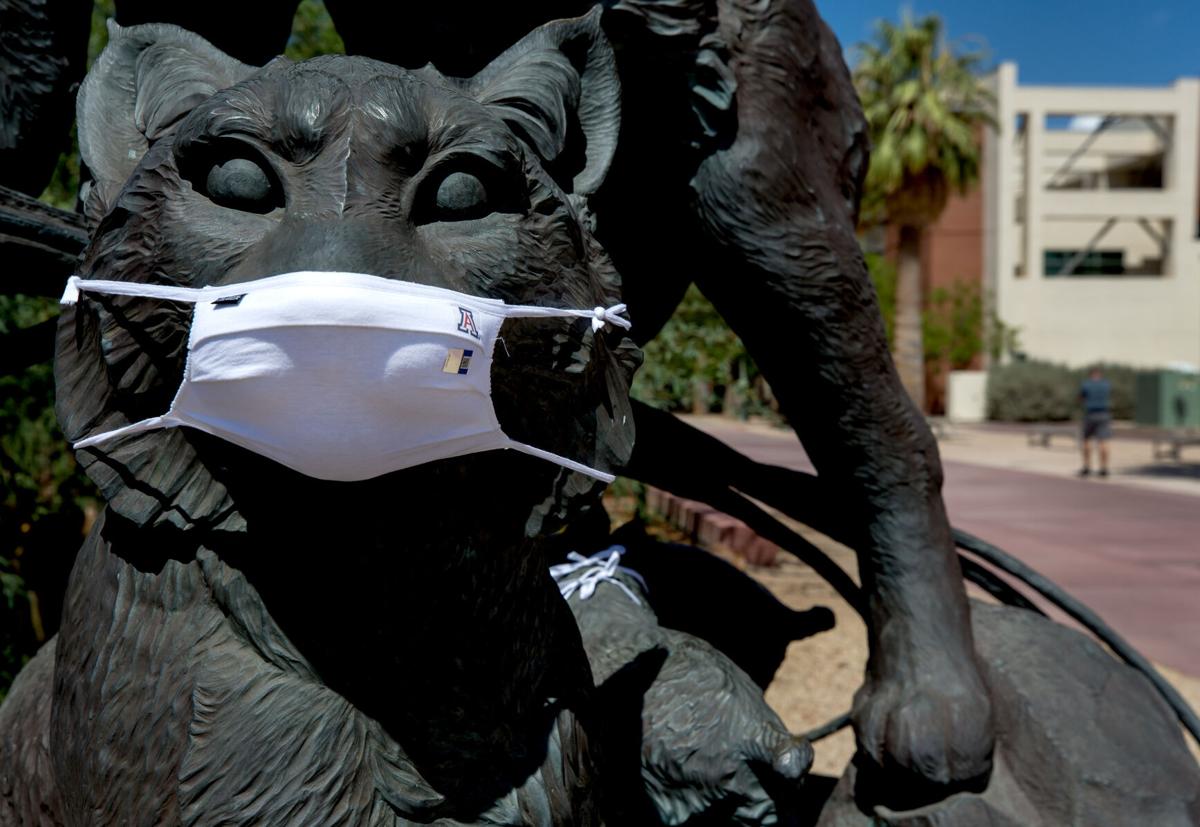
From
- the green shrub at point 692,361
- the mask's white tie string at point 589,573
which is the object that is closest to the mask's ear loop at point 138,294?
the mask's white tie string at point 589,573

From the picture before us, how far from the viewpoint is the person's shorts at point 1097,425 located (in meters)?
12.0

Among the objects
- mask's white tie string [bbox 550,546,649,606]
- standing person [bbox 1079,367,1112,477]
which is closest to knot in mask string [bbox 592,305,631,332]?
mask's white tie string [bbox 550,546,649,606]

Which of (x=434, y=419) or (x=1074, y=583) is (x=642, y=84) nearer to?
(x=434, y=419)

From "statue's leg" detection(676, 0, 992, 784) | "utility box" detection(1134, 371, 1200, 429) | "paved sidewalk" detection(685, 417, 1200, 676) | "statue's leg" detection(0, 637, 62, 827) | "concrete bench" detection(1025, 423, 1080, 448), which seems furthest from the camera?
"concrete bench" detection(1025, 423, 1080, 448)

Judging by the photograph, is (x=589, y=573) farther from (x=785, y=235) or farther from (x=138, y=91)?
(x=138, y=91)

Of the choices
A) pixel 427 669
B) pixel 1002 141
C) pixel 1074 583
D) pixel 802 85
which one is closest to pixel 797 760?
pixel 427 669

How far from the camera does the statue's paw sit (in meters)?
1.64

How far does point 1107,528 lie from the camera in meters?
8.23

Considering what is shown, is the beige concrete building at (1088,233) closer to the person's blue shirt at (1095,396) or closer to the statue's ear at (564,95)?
the person's blue shirt at (1095,396)

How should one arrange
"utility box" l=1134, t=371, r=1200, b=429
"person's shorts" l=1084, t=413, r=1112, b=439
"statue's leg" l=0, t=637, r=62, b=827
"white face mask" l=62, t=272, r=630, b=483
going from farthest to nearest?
1. "utility box" l=1134, t=371, r=1200, b=429
2. "person's shorts" l=1084, t=413, r=1112, b=439
3. "statue's leg" l=0, t=637, r=62, b=827
4. "white face mask" l=62, t=272, r=630, b=483

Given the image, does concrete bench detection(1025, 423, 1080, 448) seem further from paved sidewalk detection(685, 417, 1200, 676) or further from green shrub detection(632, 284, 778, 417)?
green shrub detection(632, 284, 778, 417)

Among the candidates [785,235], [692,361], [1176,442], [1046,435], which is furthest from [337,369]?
[1046,435]

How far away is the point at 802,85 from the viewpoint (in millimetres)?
1682

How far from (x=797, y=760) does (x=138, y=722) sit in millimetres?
906
